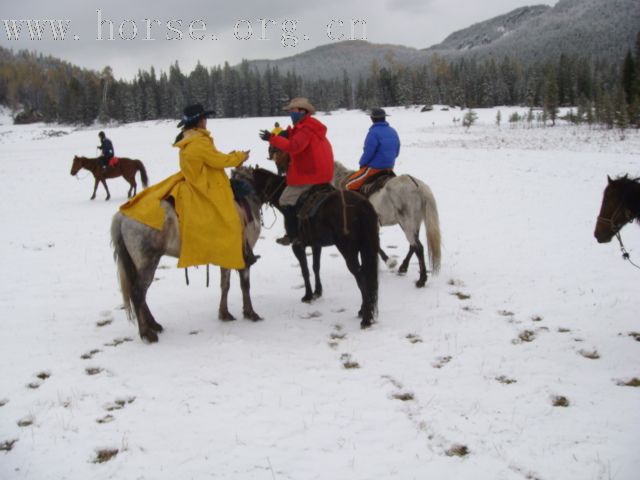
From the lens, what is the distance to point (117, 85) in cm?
10419

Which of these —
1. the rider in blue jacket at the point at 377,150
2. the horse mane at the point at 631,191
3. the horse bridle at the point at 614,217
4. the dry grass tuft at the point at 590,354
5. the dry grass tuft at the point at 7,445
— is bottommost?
the dry grass tuft at the point at 590,354

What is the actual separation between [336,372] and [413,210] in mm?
3739

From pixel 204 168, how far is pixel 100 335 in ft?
9.21

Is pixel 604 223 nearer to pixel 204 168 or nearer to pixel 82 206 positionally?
pixel 204 168

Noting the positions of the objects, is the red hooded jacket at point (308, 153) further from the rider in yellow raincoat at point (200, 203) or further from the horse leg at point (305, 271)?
the horse leg at point (305, 271)

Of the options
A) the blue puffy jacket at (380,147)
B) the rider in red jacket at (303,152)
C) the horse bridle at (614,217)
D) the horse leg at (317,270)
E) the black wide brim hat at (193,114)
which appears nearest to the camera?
the horse bridle at (614,217)

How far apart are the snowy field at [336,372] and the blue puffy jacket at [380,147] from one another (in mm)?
2134

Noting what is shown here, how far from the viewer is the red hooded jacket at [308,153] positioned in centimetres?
646

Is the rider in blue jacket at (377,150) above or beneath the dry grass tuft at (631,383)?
above

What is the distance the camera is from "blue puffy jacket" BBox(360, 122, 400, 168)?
27.2 feet

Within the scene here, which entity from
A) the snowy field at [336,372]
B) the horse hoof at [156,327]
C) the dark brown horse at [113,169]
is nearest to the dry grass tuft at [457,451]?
the snowy field at [336,372]

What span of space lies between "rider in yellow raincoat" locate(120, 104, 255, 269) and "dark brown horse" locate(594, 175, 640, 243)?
184 inches

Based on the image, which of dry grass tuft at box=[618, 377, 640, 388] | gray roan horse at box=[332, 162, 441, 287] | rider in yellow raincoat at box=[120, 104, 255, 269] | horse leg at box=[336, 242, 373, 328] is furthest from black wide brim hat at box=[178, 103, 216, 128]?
dry grass tuft at box=[618, 377, 640, 388]

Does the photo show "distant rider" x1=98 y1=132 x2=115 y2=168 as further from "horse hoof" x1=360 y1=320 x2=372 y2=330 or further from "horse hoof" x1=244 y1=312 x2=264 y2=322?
"horse hoof" x1=360 y1=320 x2=372 y2=330
